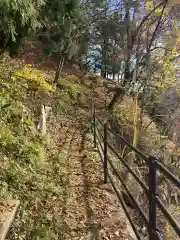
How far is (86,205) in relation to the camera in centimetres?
499

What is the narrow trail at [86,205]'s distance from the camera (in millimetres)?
4184

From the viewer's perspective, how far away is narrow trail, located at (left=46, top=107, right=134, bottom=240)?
4184 millimetres

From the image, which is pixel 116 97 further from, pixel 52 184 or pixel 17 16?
pixel 52 184

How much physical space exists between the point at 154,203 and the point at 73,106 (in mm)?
14316

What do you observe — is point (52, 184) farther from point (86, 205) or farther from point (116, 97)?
point (116, 97)

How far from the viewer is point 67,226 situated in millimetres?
4301

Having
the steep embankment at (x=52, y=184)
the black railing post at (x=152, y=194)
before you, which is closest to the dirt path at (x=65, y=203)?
the steep embankment at (x=52, y=184)

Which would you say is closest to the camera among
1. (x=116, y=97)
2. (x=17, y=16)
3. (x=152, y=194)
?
(x=152, y=194)

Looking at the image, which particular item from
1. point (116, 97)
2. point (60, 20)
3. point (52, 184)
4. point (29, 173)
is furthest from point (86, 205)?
point (116, 97)

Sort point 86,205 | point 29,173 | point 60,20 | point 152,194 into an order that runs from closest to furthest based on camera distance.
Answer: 1. point 152,194
2. point 86,205
3. point 29,173
4. point 60,20

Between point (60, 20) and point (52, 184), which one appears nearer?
point (52, 184)

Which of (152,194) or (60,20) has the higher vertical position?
(60,20)

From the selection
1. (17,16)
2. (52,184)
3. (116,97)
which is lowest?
(52,184)

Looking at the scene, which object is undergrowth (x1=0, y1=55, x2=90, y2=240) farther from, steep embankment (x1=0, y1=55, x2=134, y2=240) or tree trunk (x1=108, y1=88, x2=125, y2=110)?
tree trunk (x1=108, y1=88, x2=125, y2=110)
